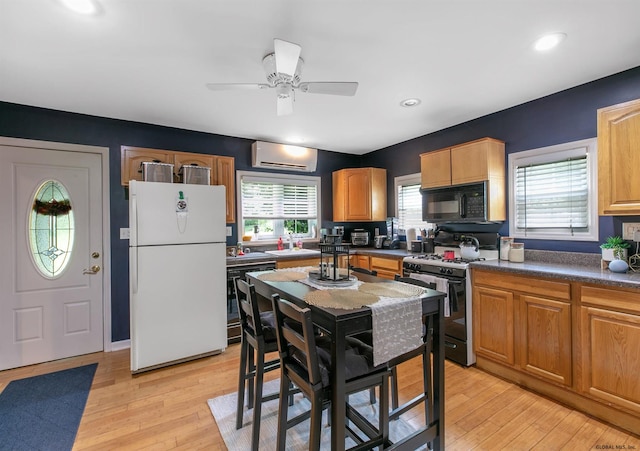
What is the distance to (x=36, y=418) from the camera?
2.08m

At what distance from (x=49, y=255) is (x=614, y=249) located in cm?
488

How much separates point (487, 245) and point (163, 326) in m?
3.24

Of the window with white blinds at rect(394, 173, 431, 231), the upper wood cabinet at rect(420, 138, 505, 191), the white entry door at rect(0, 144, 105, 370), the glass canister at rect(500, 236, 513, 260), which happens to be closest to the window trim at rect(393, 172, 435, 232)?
the window with white blinds at rect(394, 173, 431, 231)

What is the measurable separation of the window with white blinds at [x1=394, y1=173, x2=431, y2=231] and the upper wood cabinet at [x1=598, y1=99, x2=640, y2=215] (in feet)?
6.51

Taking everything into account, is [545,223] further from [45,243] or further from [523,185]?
[45,243]

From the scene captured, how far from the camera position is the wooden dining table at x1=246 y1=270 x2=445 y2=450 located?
1317 mm

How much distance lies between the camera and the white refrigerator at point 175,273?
8.86 feet

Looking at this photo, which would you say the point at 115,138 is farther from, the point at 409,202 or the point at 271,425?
the point at 409,202

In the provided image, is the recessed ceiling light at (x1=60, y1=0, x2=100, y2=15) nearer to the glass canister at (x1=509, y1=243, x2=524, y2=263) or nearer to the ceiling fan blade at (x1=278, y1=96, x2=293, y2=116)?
the ceiling fan blade at (x1=278, y1=96, x2=293, y2=116)

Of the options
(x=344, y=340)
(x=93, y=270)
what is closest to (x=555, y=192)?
(x=344, y=340)

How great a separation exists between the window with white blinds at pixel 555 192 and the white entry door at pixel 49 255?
4270 mm

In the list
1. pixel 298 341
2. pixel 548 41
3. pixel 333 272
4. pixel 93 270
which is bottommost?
pixel 298 341

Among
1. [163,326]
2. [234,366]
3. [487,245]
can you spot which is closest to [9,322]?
[163,326]

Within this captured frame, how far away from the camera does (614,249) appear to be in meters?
2.25
